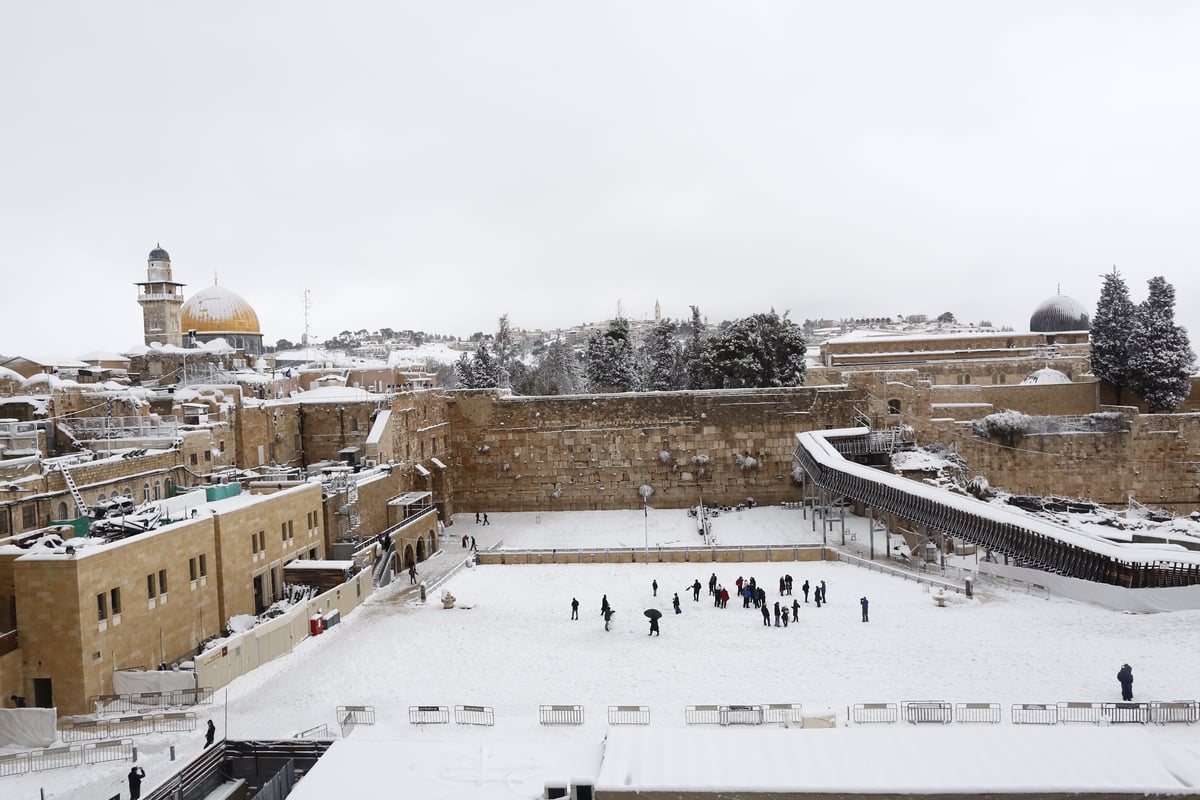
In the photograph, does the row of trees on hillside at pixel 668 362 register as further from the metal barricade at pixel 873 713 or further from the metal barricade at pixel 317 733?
the metal barricade at pixel 317 733

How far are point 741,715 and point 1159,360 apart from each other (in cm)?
2834

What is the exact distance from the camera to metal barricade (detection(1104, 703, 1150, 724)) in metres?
12.6

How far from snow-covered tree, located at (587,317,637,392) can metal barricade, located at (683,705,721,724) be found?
3718 centimetres

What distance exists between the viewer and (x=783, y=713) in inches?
536

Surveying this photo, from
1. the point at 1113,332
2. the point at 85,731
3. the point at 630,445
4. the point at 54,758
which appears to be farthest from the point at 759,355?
the point at 54,758

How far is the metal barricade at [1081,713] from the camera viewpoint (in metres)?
12.8

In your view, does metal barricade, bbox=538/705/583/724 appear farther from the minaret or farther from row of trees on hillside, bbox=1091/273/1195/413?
the minaret

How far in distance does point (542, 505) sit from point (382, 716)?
21.1m

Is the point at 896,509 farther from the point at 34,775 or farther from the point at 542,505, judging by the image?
the point at 34,775

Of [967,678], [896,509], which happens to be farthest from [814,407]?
[967,678]

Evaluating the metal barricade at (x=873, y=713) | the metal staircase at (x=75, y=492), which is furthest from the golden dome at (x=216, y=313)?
the metal barricade at (x=873, y=713)

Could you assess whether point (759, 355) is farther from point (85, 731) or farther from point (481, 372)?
point (85, 731)

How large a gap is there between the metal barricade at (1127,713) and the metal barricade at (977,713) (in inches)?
59.2

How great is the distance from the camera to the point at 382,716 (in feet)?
48.2
